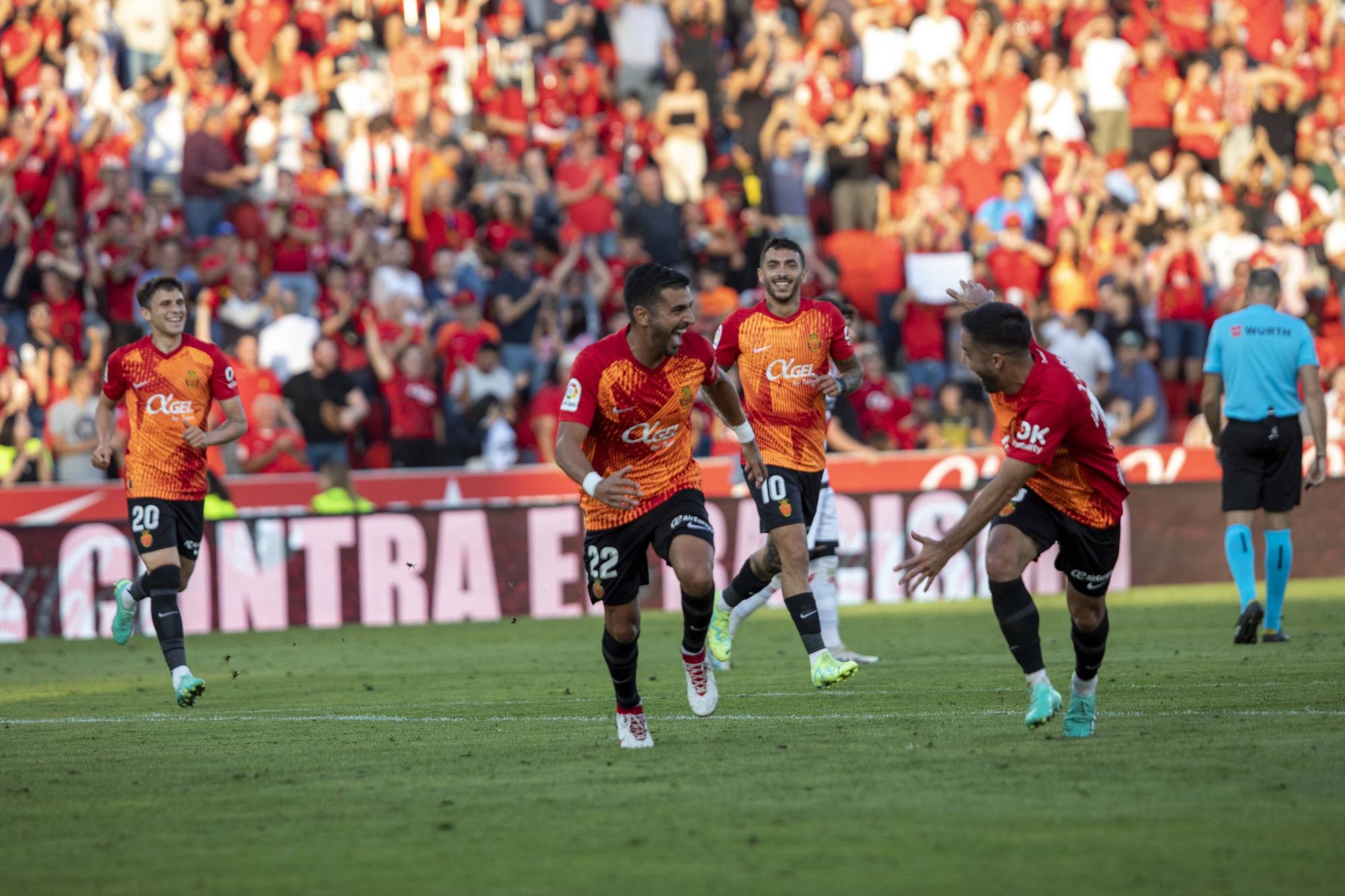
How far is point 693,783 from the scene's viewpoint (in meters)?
7.48

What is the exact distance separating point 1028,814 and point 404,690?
632 cm

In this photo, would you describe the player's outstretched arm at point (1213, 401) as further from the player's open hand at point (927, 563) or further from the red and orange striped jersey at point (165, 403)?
the red and orange striped jersey at point (165, 403)

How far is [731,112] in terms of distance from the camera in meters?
25.8

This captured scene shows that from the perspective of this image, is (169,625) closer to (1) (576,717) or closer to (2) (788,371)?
(1) (576,717)

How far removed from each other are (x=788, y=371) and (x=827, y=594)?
1982 mm

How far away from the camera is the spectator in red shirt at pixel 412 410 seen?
20.0 m

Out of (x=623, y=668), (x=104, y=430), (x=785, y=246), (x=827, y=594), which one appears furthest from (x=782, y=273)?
(x=104, y=430)

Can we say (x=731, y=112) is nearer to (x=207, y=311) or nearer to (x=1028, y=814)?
(x=207, y=311)

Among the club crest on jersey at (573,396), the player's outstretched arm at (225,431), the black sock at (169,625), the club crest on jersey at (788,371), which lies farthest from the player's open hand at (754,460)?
the black sock at (169,625)

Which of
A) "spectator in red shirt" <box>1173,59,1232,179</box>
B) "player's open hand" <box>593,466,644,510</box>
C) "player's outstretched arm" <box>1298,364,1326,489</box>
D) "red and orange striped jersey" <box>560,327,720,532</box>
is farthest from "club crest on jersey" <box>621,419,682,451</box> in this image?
"spectator in red shirt" <box>1173,59,1232,179</box>

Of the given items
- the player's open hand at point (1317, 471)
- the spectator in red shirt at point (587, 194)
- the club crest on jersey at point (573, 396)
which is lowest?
the player's open hand at point (1317, 471)

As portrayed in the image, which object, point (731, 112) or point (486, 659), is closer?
point (486, 659)

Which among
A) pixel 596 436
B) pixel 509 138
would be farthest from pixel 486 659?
pixel 509 138

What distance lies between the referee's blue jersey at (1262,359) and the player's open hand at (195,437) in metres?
7.21
